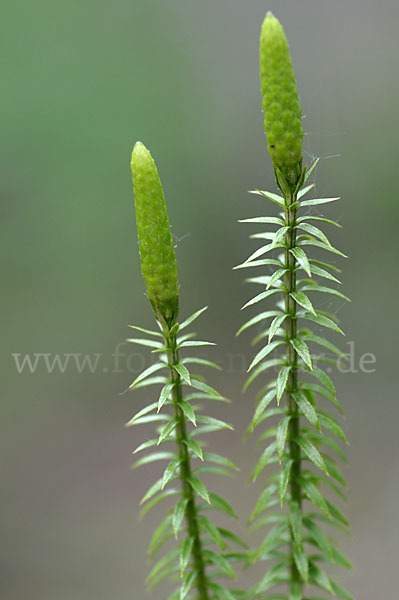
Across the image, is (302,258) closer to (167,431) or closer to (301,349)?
(301,349)

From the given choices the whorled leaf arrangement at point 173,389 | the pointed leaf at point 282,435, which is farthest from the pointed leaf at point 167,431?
the pointed leaf at point 282,435

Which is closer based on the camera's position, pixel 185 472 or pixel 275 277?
pixel 275 277

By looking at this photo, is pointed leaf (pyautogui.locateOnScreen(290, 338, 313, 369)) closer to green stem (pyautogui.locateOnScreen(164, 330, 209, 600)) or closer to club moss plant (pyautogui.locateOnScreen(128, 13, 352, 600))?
club moss plant (pyautogui.locateOnScreen(128, 13, 352, 600))

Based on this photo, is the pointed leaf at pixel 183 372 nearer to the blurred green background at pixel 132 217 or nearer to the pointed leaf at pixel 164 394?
the pointed leaf at pixel 164 394

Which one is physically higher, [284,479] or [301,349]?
[301,349]

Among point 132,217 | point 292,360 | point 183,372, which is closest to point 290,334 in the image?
point 292,360

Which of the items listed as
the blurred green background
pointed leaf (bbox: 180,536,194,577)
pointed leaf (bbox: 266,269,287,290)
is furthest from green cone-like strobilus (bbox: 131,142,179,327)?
the blurred green background
